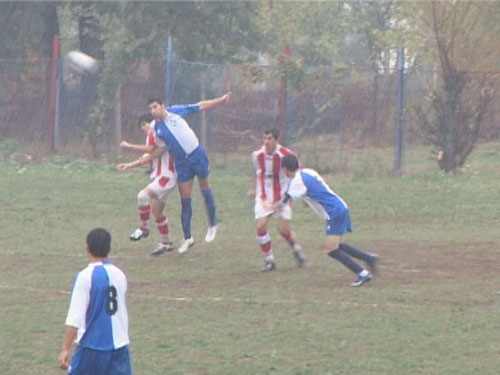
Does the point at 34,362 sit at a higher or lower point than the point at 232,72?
lower

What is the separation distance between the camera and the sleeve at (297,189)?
41.7ft

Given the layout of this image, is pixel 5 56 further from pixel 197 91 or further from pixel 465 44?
pixel 465 44

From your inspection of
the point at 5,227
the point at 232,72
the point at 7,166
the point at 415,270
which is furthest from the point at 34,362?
the point at 232,72

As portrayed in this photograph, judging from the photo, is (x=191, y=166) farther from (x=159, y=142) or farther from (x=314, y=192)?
(x=314, y=192)

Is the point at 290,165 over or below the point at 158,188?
over

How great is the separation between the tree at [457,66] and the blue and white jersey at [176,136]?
10.8m

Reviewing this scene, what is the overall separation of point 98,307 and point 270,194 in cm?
707

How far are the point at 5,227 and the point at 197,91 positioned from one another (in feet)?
35.5

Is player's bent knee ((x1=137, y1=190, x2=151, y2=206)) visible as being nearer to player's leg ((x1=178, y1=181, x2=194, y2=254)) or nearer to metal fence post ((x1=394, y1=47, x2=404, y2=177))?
player's leg ((x1=178, y1=181, x2=194, y2=254))

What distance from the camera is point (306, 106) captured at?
87.8 ft

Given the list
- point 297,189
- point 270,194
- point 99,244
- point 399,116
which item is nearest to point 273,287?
point 297,189

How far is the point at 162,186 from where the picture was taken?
1512 centimetres

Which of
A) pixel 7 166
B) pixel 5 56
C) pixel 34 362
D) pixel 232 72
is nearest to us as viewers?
pixel 34 362

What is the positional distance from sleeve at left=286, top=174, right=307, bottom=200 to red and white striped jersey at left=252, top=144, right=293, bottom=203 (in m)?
1.06
